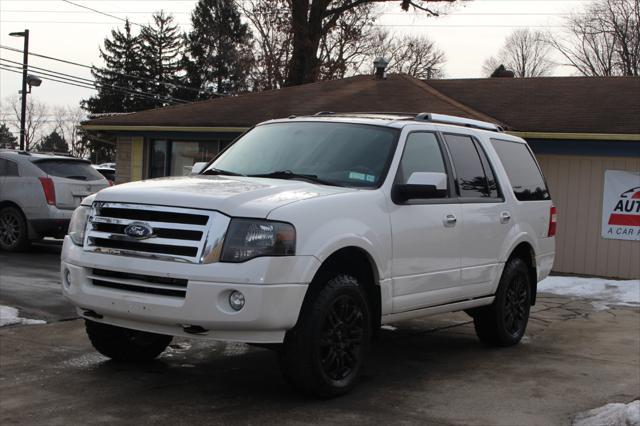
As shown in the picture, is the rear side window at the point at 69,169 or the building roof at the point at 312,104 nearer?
the rear side window at the point at 69,169

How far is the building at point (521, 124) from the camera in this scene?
1455 centimetres

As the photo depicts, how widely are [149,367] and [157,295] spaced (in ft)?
4.62

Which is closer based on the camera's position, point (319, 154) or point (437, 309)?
point (319, 154)

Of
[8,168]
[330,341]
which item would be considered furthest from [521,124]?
[330,341]

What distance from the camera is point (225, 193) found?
202 inches

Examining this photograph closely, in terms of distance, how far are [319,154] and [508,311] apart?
103 inches

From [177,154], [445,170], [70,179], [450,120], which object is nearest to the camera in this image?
[445,170]

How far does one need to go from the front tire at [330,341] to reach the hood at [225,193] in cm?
64

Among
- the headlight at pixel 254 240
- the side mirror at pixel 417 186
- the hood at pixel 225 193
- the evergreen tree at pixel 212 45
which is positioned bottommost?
the headlight at pixel 254 240

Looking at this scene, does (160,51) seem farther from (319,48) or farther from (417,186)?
(417,186)

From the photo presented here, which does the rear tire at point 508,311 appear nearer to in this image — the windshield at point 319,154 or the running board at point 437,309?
the running board at point 437,309

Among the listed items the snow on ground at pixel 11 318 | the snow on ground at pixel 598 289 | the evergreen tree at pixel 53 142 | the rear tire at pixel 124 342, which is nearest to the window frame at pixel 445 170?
the rear tire at pixel 124 342

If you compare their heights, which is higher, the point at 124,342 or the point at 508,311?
the point at 508,311

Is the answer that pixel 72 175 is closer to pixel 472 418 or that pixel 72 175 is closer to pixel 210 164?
pixel 210 164
